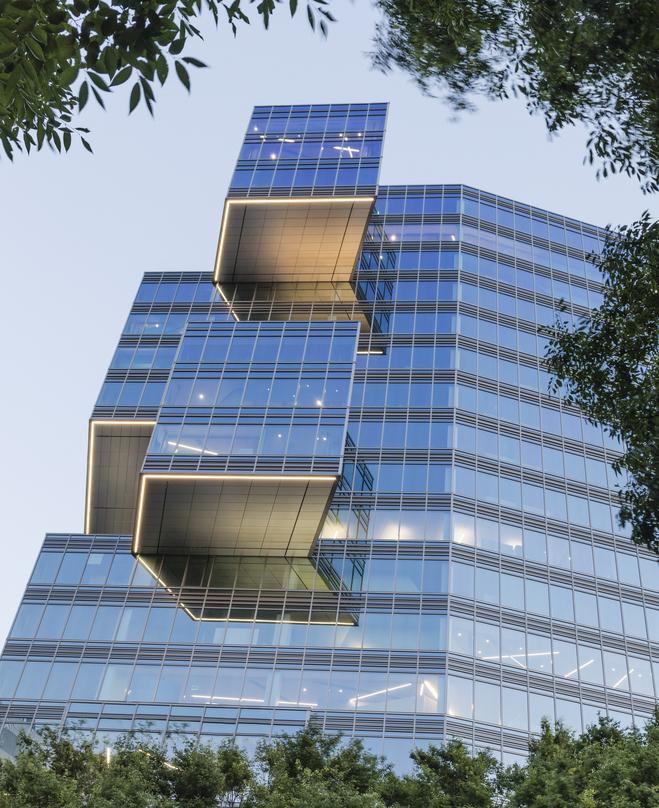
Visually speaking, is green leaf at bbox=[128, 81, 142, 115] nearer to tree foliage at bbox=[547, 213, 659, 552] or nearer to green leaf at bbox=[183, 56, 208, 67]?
green leaf at bbox=[183, 56, 208, 67]

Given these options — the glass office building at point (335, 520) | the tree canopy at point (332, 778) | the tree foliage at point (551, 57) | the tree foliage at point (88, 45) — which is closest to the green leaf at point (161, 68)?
the tree foliage at point (88, 45)

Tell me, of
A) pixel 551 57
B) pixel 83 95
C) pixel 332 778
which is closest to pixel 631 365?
pixel 551 57

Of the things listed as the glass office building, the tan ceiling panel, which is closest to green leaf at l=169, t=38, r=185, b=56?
the glass office building

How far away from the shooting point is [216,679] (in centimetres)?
4291

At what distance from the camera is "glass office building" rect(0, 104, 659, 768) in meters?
42.6

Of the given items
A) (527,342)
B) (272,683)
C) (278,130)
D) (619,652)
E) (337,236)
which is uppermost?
(278,130)

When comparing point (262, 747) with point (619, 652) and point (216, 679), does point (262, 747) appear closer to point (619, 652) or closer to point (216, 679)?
point (216, 679)

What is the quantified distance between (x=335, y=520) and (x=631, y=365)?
33.3 m

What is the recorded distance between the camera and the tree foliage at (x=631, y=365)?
14602 millimetres

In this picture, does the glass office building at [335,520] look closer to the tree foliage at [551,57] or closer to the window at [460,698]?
the window at [460,698]

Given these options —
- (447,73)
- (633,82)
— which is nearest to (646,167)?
(633,82)

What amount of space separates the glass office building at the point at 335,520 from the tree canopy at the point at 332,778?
11.7 meters

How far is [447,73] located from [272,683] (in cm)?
3389

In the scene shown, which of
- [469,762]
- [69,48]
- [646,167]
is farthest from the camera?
[469,762]
